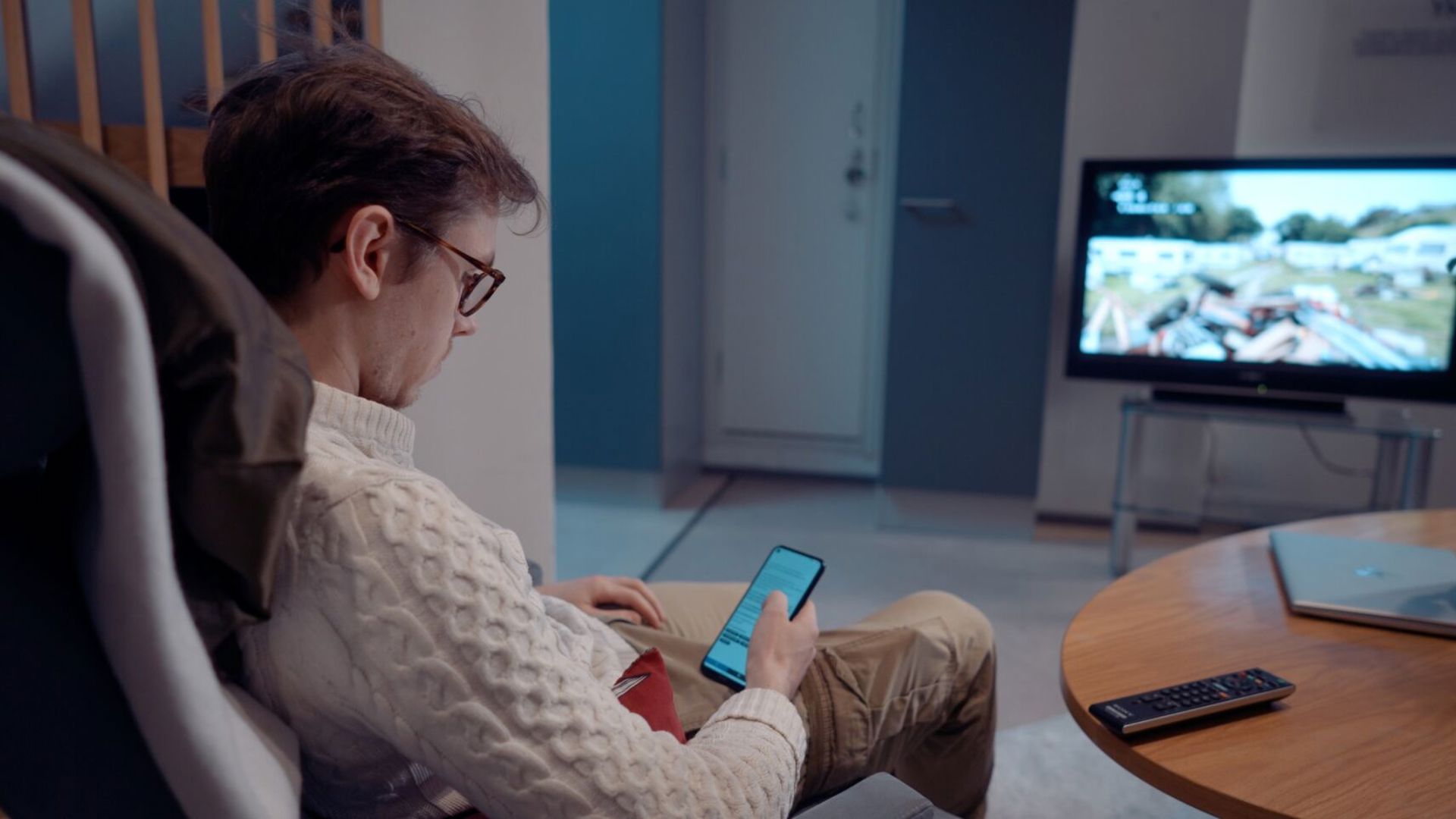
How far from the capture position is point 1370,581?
4.17 ft

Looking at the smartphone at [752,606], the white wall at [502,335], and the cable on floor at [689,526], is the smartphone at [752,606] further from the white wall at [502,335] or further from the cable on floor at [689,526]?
the cable on floor at [689,526]

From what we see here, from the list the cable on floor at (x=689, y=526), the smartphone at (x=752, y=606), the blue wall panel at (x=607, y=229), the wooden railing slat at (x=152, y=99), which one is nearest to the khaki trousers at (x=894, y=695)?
the smartphone at (x=752, y=606)

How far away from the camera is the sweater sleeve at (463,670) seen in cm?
63

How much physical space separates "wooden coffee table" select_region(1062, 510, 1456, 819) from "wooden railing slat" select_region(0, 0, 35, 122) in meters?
1.35

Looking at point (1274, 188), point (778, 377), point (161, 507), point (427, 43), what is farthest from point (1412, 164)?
point (161, 507)

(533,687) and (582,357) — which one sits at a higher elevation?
(533,687)

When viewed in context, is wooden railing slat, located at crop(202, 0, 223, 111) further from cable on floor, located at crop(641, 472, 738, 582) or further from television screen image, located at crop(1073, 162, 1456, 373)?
television screen image, located at crop(1073, 162, 1456, 373)

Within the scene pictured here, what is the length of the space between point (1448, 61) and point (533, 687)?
331 cm

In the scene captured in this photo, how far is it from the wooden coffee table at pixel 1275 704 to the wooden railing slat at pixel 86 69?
4.39ft

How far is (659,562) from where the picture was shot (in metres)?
2.94

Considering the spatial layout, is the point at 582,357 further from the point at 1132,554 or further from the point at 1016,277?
the point at 1132,554

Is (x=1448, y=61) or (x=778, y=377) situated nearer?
(x=1448, y=61)

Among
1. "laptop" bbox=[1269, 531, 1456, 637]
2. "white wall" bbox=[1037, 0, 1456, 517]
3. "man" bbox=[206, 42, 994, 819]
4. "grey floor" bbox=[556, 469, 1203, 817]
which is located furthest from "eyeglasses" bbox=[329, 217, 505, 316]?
"white wall" bbox=[1037, 0, 1456, 517]

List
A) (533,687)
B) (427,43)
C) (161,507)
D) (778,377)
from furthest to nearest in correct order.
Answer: (778,377) → (427,43) → (533,687) → (161,507)
